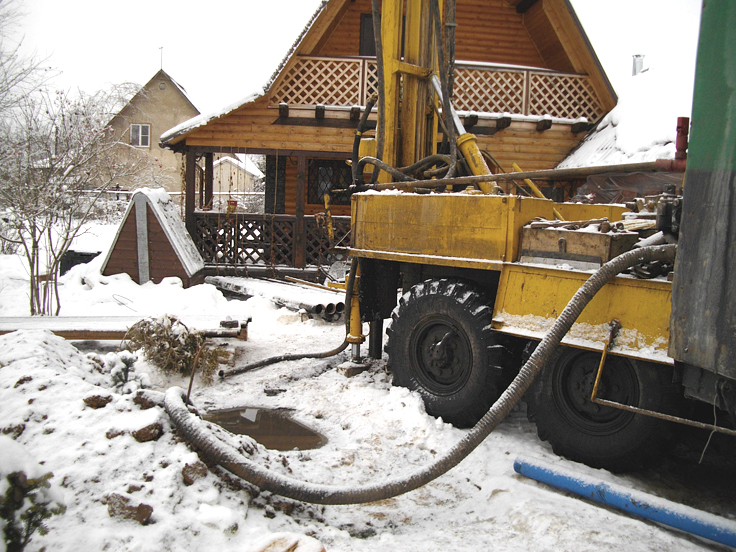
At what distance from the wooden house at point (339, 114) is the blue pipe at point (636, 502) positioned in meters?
7.93

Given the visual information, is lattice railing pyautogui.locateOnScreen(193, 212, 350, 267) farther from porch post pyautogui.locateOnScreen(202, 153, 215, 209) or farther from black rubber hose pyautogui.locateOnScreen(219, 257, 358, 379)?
black rubber hose pyautogui.locateOnScreen(219, 257, 358, 379)

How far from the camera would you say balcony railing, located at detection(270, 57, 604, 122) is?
36.4 feet

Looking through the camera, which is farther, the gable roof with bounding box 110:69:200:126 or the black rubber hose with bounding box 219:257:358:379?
the gable roof with bounding box 110:69:200:126

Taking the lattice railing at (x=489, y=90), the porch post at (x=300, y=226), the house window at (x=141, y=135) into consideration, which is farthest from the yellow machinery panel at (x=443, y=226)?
the house window at (x=141, y=135)

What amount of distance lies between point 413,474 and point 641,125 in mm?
10119

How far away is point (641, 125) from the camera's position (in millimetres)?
10414

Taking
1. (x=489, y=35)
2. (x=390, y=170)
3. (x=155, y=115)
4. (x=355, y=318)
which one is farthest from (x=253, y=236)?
(x=155, y=115)

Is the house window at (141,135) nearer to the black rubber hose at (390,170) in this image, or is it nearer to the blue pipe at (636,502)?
the black rubber hose at (390,170)

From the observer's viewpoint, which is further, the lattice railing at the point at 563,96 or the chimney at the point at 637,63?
the chimney at the point at 637,63

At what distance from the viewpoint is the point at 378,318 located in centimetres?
562

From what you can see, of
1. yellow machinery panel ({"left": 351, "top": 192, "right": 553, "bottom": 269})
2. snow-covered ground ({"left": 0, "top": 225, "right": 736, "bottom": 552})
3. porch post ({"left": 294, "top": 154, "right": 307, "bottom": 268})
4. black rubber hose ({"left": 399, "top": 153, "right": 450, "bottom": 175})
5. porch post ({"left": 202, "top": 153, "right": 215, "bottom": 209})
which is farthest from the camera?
porch post ({"left": 202, "top": 153, "right": 215, "bottom": 209})

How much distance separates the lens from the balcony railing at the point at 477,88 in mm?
11102

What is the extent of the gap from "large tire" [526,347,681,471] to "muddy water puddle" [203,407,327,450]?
168 centimetres

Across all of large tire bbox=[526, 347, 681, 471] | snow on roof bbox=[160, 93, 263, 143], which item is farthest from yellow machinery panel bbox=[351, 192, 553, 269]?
snow on roof bbox=[160, 93, 263, 143]
